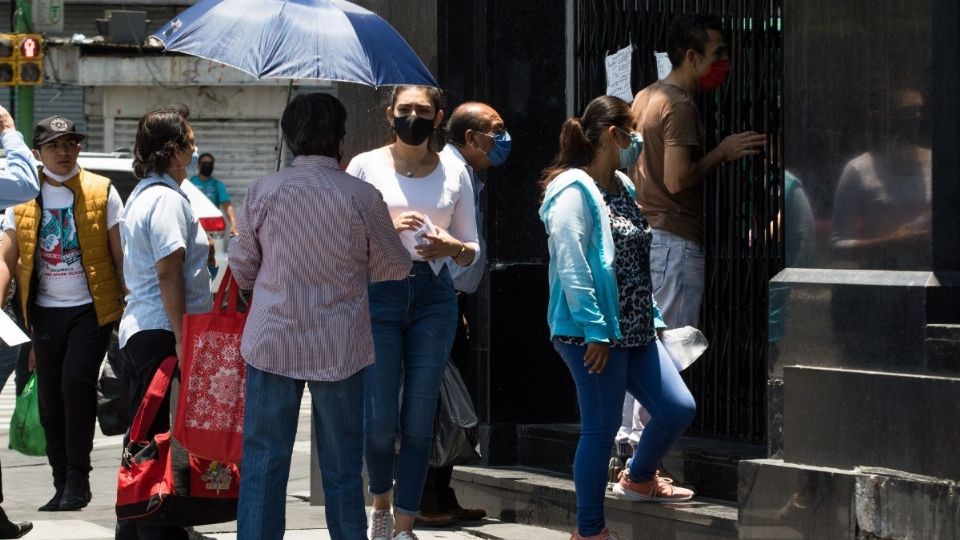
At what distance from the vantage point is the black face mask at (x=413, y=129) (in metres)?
6.80

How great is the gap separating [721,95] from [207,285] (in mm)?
2470

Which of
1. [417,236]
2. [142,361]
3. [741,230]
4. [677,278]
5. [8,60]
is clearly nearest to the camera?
[417,236]

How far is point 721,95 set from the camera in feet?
26.1

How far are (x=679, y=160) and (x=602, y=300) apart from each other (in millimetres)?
1117

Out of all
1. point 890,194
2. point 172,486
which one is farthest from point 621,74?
point 172,486

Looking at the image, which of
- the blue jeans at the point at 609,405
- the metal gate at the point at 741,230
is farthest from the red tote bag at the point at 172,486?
the metal gate at the point at 741,230

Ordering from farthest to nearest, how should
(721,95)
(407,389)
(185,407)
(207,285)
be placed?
1. (721,95)
2. (207,285)
3. (407,389)
4. (185,407)

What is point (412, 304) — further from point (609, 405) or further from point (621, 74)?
point (621, 74)

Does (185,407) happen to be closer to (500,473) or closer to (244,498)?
(244,498)

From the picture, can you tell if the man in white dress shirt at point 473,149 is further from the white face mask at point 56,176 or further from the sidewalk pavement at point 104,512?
the white face mask at point 56,176

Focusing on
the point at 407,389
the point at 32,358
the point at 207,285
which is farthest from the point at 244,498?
the point at 32,358

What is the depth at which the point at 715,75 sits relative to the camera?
24.7 ft

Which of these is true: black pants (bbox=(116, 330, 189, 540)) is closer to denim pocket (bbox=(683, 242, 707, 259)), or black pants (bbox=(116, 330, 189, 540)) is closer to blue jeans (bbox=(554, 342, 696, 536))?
blue jeans (bbox=(554, 342, 696, 536))

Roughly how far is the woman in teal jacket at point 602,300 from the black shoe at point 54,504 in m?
3.28
